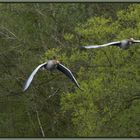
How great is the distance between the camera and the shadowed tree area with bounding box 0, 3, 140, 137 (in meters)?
8.70

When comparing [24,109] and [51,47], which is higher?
[51,47]

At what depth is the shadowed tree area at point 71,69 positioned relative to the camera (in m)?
8.70

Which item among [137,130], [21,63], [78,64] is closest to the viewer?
[137,130]

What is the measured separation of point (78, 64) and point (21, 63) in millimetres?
1083

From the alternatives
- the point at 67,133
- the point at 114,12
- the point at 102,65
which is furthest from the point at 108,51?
the point at 67,133

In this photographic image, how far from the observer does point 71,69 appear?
9133mm

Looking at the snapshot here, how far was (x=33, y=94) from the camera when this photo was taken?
9.87 metres

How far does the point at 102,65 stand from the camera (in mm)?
8836

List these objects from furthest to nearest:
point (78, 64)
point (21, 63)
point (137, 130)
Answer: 1. point (21, 63)
2. point (78, 64)
3. point (137, 130)

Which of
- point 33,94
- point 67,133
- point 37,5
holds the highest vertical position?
point 37,5

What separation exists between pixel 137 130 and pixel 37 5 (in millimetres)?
2736

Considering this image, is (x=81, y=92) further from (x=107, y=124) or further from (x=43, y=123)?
(x=43, y=123)

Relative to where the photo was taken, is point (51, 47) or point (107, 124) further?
point (51, 47)

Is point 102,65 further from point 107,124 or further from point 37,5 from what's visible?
point 37,5
